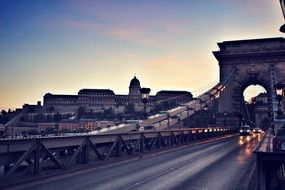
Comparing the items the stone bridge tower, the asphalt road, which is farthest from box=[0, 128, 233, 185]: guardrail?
the stone bridge tower

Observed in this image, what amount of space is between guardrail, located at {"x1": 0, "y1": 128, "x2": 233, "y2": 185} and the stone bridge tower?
45.6m

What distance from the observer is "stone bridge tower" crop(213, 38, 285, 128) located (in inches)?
2790

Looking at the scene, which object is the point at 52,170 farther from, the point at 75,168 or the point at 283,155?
the point at 283,155

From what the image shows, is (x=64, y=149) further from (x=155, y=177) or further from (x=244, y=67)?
(x=244, y=67)

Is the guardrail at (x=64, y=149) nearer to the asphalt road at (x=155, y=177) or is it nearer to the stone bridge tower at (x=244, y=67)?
the asphalt road at (x=155, y=177)

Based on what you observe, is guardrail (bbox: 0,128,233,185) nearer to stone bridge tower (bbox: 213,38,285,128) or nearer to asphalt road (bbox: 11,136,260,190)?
asphalt road (bbox: 11,136,260,190)

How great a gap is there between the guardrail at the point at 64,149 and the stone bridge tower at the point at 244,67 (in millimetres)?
45562

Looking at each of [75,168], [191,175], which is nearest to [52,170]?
[75,168]

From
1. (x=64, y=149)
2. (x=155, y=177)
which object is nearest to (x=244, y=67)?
(x=155, y=177)

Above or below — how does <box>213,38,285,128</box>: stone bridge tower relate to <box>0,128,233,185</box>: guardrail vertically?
above

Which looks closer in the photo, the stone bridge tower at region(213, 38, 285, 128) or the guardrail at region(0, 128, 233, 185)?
the guardrail at region(0, 128, 233, 185)

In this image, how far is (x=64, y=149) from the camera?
1611cm

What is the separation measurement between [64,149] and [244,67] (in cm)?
6254

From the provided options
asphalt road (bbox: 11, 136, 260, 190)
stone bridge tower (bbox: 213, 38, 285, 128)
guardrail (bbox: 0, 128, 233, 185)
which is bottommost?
asphalt road (bbox: 11, 136, 260, 190)
